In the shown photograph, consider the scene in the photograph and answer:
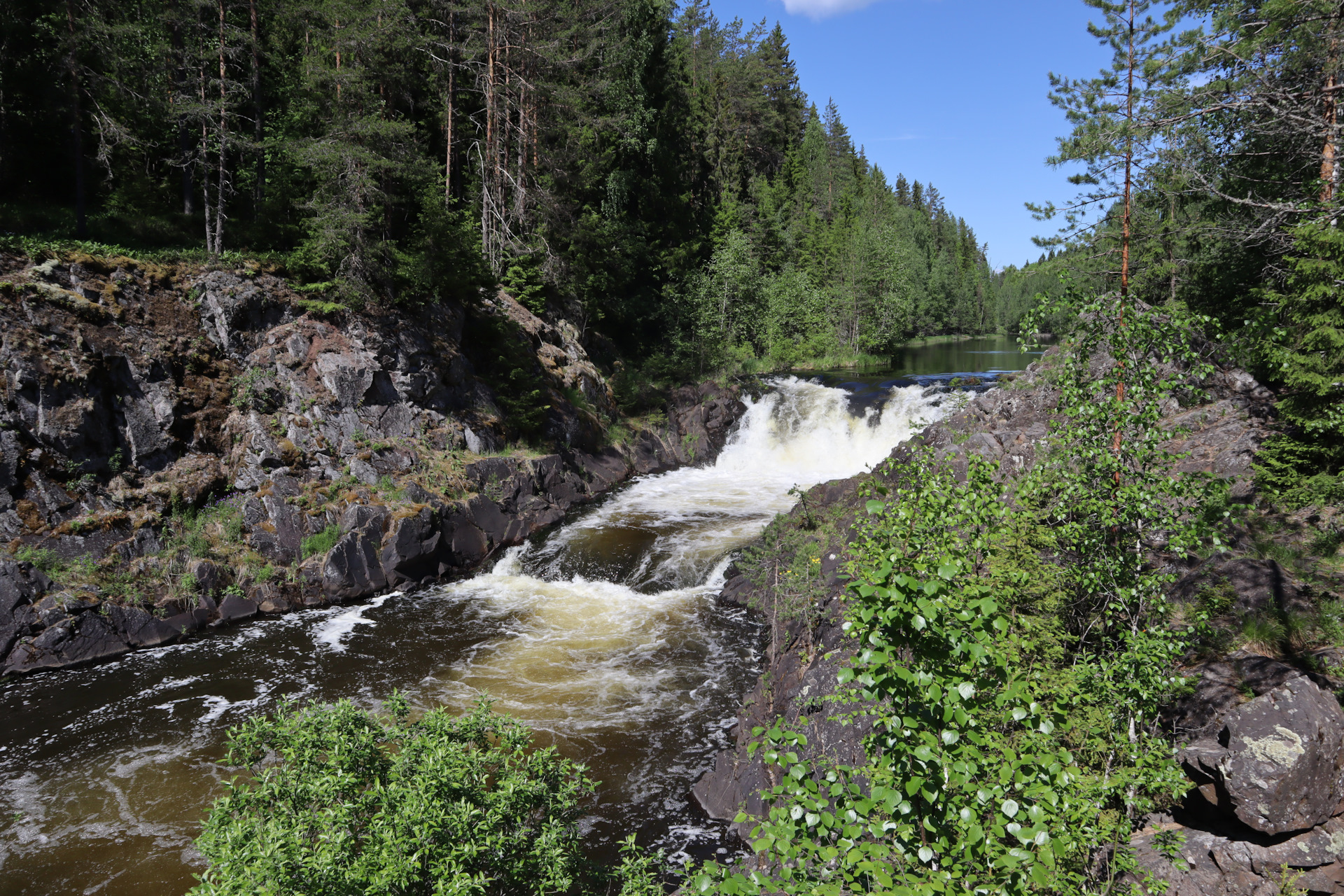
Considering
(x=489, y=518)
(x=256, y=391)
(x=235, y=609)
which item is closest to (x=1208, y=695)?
(x=489, y=518)

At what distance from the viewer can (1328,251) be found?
926 centimetres

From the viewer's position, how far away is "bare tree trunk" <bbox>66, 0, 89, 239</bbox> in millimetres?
17891

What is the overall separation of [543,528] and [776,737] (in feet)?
55.5

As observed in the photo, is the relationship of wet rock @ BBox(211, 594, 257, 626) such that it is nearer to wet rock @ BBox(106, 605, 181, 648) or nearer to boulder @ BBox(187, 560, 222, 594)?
boulder @ BBox(187, 560, 222, 594)

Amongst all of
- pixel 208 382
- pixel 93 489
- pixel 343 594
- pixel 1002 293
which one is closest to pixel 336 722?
pixel 343 594

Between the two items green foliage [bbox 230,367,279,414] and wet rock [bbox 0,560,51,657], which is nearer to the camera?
wet rock [bbox 0,560,51,657]

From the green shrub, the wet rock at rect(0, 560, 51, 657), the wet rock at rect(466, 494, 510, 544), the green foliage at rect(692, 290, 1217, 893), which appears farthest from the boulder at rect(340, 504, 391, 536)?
the green foliage at rect(692, 290, 1217, 893)

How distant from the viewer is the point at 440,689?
39.6ft

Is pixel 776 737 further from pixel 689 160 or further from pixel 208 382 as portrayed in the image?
pixel 689 160

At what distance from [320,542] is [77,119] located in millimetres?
13851

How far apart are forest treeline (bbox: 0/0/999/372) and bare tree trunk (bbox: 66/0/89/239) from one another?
14 cm

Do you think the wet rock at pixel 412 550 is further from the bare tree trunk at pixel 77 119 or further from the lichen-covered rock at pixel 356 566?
the bare tree trunk at pixel 77 119

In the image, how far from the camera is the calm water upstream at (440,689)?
874 centimetres

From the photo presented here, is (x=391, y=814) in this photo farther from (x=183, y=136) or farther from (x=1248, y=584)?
(x=183, y=136)
